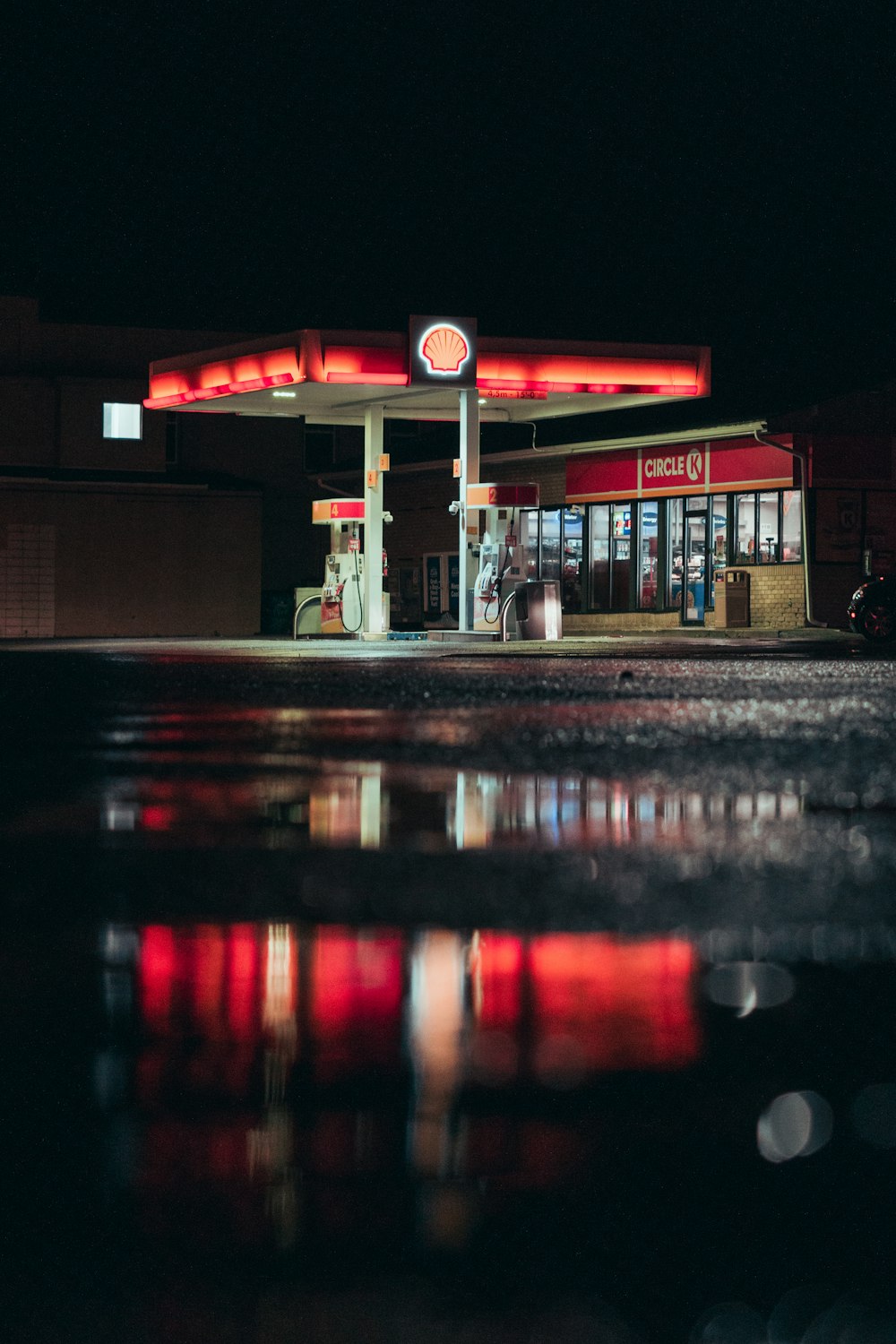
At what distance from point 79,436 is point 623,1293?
51.3 metres

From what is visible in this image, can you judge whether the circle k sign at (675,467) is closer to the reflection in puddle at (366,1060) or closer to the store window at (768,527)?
the store window at (768,527)

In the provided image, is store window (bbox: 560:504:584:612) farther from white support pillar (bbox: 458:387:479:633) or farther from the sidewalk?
white support pillar (bbox: 458:387:479:633)

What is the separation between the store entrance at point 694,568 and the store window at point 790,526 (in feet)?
10.6

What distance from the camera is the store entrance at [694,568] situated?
45156 millimetres

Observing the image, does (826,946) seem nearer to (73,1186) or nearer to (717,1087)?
(717,1087)

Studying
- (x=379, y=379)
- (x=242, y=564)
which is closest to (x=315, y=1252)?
(x=379, y=379)

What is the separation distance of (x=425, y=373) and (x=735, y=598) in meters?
11.8

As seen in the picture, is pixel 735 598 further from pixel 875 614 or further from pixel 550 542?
pixel 875 614

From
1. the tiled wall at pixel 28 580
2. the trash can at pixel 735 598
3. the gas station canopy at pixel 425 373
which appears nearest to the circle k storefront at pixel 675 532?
the trash can at pixel 735 598

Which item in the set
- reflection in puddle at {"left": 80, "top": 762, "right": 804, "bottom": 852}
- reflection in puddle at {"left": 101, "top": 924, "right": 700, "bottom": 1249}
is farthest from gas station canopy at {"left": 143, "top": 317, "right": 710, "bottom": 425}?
reflection in puddle at {"left": 101, "top": 924, "right": 700, "bottom": 1249}

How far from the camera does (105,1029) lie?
10.0 feet

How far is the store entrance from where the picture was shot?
4516 cm

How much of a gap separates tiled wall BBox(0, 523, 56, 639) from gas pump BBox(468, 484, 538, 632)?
1826 cm

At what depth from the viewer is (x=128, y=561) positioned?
50719 mm
